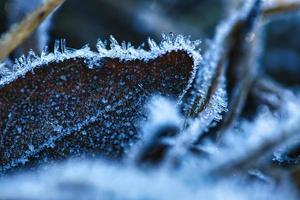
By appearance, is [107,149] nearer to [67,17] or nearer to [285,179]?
[285,179]

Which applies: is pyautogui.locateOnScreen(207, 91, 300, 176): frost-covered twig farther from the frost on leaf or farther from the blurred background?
the blurred background

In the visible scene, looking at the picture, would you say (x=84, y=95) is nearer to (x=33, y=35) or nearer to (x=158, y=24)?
(x=33, y=35)

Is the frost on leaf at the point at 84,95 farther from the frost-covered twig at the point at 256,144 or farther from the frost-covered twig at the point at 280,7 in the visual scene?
the frost-covered twig at the point at 280,7

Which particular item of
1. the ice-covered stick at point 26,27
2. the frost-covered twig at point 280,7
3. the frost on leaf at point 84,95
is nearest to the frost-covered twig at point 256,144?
the frost on leaf at point 84,95

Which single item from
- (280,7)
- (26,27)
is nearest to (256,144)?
(26,27)

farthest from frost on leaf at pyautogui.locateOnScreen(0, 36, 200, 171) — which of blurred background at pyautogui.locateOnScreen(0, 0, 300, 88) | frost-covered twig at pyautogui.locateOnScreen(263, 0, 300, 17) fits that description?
blurred background at pyautogui.locateOnScreen(0, 0, 300, 88)

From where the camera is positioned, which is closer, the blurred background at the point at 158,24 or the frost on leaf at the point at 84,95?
the frost on leaf at the point at 84,95
